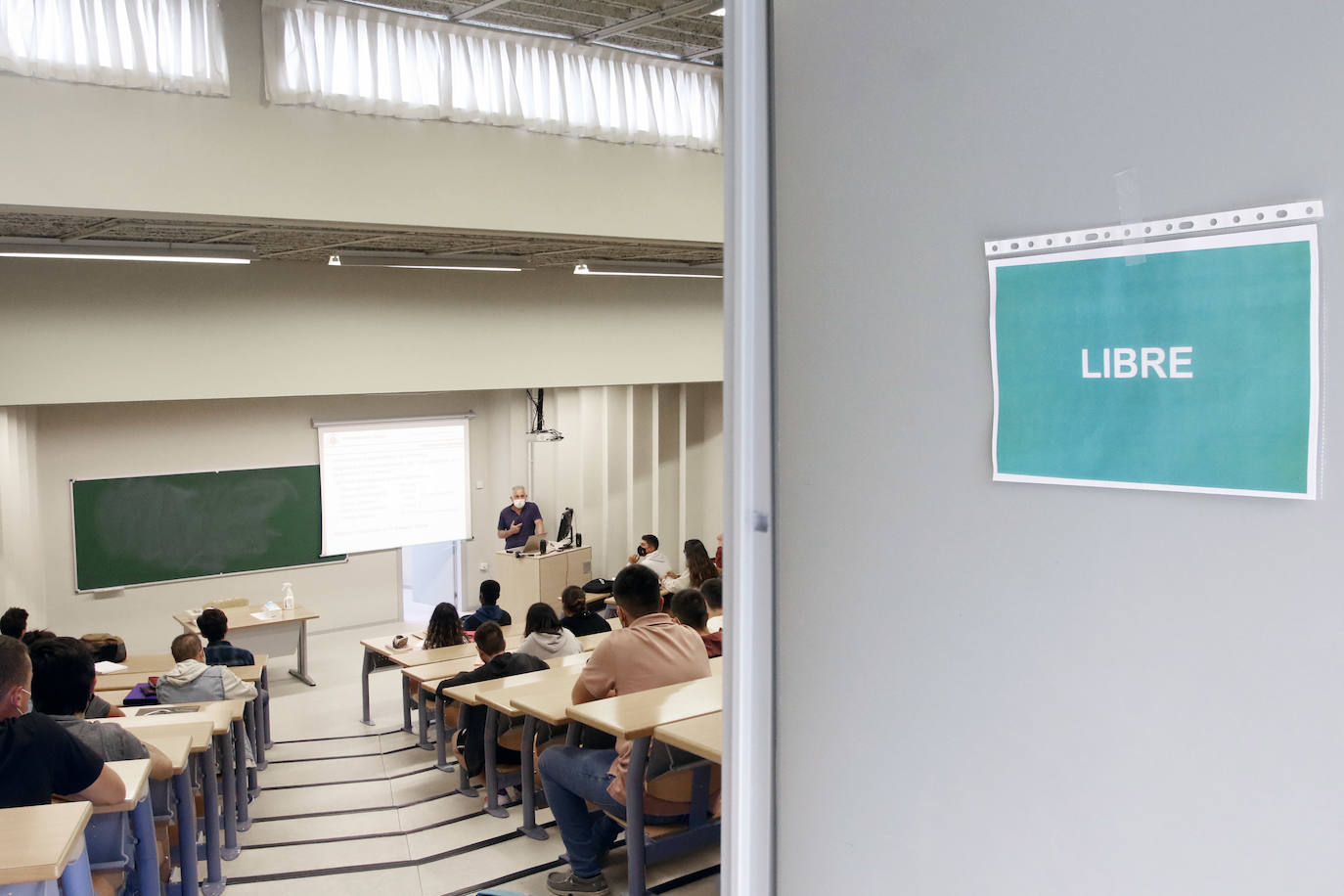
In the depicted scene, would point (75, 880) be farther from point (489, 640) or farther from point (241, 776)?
point (489, 640)

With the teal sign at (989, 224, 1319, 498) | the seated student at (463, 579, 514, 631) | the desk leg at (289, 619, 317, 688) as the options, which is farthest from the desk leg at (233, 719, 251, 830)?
the teal sign at (989, 224, 1319, 498)

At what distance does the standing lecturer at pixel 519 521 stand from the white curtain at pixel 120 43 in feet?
23.2

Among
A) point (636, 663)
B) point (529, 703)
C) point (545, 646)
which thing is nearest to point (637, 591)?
point (636, 663)

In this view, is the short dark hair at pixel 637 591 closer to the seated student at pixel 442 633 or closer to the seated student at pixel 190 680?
the seated student at pixel 190 680

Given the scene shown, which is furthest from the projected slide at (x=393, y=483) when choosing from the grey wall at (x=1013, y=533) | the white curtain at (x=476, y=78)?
the grey wall at (x=1013, y=533)

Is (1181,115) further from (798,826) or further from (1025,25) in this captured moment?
(798,826)

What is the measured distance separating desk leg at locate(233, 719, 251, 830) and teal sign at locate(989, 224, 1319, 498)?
538cm

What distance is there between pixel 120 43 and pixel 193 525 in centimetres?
639

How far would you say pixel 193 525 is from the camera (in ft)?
32.7

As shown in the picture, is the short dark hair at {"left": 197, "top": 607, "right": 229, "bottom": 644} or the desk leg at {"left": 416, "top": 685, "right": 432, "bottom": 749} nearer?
the desk leg at {"left": 416, "top": 685, "right": 432, "bottom": 749}

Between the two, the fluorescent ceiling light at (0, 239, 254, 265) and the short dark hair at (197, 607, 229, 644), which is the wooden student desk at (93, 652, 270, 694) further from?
the fluorescent ceiling light at (0, 239, 254, 265)

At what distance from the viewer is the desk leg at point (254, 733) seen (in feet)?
21.0

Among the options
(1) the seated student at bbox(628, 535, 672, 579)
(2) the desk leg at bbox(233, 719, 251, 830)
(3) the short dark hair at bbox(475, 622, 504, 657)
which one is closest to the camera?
(2) the desk leg at bbox(233, 719, 251, 830)

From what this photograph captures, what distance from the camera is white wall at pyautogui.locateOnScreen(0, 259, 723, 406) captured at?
6586mm
